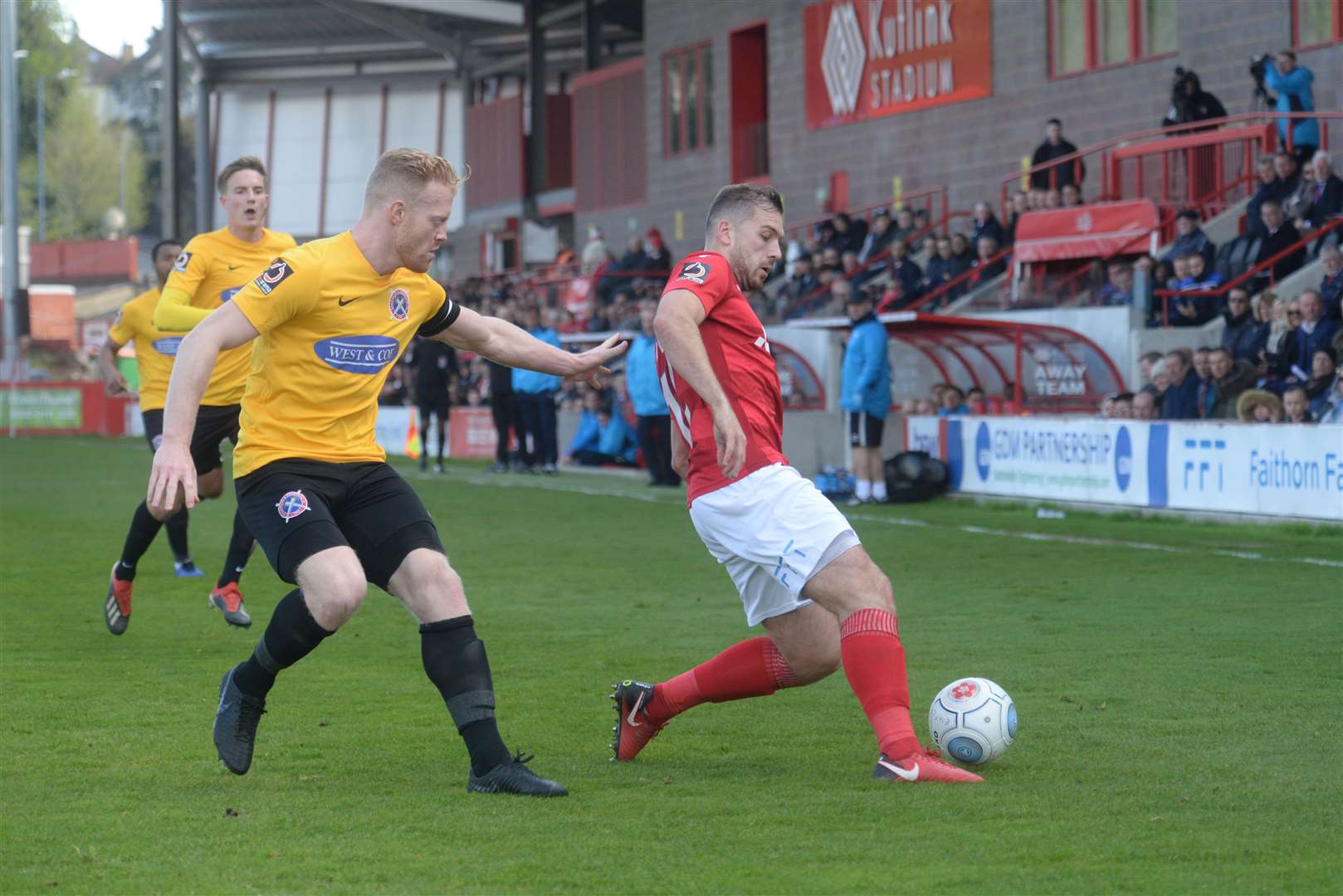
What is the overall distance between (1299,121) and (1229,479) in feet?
22.9

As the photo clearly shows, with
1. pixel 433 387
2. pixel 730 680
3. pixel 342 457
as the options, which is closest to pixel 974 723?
pixel 730 680

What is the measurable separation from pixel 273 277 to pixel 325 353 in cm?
30

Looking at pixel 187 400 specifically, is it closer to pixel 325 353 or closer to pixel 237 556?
pixel 325 353

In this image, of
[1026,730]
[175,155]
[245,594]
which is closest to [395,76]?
[175,155]

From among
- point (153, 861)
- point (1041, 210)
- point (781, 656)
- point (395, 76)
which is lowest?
point (153, 861)

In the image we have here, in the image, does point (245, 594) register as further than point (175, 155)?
No

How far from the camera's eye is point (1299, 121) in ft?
64.6

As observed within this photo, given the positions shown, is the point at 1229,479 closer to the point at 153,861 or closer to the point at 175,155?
the point at 153,861

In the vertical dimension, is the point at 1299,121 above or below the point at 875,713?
above

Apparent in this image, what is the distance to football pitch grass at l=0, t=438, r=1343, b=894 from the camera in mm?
4402

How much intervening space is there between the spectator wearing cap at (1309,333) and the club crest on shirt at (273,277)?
11780 millimetres

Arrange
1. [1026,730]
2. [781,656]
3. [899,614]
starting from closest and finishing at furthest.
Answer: [781,656] → [1026,730] → [899,614]

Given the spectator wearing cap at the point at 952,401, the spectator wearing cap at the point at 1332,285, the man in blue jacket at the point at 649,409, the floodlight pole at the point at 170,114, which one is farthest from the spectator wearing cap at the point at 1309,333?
the floodlight pole at the point at 170,114

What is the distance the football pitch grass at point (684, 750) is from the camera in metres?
4.40
